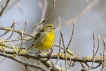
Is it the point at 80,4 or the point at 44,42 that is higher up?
the point at 80,4

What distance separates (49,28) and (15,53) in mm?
917

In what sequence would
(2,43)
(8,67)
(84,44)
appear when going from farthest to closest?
(84,44)
(8,67)
(2,43)

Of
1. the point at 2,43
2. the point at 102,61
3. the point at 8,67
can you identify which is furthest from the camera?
the point at 8,67

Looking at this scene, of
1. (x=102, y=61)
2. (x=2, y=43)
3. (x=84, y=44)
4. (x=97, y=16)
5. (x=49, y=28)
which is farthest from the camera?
(x=97, y=16)

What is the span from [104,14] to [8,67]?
4.09 metres

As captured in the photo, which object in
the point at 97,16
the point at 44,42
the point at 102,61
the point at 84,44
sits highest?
the point at 97,16

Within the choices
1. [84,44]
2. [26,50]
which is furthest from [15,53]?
[84,44]

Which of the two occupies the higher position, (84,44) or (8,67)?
(84,44)

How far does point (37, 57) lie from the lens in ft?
13.7

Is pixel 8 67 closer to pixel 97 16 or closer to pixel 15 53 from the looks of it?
pixel 97 16

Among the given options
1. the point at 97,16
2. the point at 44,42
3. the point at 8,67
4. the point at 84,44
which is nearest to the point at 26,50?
the point at 44,42

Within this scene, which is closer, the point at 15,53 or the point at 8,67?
the point at 15,53

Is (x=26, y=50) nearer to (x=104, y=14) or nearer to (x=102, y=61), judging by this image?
(x=102, y=61)

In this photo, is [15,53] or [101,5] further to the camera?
[101,5]
